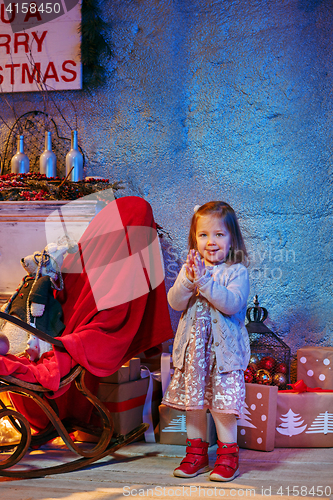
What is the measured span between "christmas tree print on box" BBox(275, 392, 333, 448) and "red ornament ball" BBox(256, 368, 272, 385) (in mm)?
100

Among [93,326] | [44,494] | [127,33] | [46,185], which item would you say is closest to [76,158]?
[46,185]

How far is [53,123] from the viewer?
11.0 feet

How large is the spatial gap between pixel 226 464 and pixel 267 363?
0.79 meters

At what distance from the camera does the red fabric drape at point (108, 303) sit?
5.90ft

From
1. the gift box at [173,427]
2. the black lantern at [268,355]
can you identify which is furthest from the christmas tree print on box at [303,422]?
the gift box at [173,427]

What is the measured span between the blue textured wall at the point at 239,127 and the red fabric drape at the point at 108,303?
40.7 inches

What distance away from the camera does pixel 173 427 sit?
87.5 inches

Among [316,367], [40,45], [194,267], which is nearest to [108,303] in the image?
[194,267]

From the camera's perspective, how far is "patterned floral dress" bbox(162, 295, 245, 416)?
1766 millimetres

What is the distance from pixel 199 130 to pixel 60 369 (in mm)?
1984

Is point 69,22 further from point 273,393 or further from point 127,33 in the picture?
point 273,393

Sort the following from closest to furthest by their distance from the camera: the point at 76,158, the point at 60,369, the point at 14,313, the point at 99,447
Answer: the point at 60,369 → the point at 99,447 → the point at 14,313 → the point at 76,158

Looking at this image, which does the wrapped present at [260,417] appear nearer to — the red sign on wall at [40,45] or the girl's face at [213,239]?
the girl's face at [213,239]

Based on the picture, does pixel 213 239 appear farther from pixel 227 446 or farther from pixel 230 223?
pixel 227 446
